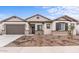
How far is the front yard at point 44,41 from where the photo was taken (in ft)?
17.2

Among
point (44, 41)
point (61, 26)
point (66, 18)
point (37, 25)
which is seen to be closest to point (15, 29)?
point (37, 25)

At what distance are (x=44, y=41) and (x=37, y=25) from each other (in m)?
0.47

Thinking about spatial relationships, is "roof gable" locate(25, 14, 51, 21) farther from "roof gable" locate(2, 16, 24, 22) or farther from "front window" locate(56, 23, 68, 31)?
"front window" locate(56, 23, 68, 31)

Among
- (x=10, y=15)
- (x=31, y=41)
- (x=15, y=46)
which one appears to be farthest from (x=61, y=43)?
(x=10, y=15)

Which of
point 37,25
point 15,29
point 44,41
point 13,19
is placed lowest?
point 44,41

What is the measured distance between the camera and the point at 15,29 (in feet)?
17.7

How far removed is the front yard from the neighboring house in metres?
0.14

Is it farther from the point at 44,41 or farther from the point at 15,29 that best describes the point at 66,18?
the point at 15,29

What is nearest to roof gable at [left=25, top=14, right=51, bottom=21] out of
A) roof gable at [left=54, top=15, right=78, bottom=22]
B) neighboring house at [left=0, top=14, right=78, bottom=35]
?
neighboring house at [left=0, top=14, right=78, bottom=35]

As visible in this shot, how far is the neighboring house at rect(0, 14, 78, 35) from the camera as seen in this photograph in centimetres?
527

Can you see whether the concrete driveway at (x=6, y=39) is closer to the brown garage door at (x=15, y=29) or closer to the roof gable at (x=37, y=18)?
the brown garage door at (x=15, y=29)

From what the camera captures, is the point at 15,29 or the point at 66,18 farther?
the point at 15,29
